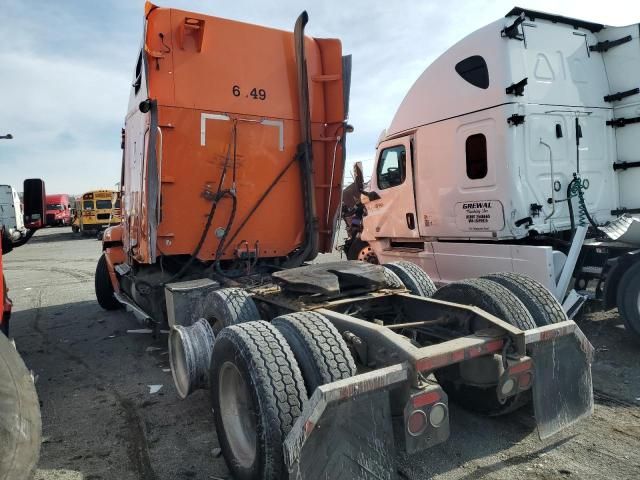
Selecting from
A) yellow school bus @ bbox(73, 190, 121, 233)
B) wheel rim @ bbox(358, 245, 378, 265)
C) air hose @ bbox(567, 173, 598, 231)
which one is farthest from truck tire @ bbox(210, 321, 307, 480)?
yellow school bus @ bbox(73, 190, 121, 233)

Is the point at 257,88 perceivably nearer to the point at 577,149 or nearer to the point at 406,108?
the point at 406,108

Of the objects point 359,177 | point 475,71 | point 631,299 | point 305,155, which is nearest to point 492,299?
point 631,299

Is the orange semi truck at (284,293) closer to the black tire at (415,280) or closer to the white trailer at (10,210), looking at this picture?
the black tire at (415,280)

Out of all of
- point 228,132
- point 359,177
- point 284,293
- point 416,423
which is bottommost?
point 416,423

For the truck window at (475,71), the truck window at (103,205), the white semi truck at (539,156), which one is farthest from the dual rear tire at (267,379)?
the truck window at (103,205)

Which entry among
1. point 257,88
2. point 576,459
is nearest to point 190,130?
point 257,88

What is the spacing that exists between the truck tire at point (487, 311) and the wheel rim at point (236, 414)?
1.44 m

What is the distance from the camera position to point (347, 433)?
2398 millimetres

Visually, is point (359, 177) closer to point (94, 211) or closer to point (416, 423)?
point (416, 423)

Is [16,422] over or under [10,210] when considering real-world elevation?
under

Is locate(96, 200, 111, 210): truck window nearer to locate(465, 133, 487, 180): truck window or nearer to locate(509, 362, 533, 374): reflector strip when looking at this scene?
locate(465, 133, 487, 180): truck window

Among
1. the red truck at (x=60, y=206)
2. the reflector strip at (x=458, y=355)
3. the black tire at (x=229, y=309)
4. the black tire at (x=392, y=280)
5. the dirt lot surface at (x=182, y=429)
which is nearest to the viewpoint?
the reflector strip at (x=458, y=355)

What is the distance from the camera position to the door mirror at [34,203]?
4277mm

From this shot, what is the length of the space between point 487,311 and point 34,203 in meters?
3.97
